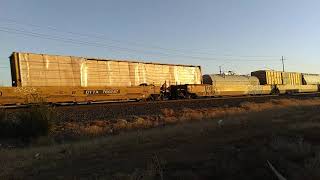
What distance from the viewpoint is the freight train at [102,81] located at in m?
28.5

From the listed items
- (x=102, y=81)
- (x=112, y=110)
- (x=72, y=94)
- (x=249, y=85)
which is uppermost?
(x=102, y=81)

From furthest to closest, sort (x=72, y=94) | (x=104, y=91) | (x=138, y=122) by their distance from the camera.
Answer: (x=104, y=91), (x=72, y=94), (x=138, y=122)

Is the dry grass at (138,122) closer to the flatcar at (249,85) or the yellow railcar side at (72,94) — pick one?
the yellow railcar side at (72,94)

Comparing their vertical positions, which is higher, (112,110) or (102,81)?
(102,81)

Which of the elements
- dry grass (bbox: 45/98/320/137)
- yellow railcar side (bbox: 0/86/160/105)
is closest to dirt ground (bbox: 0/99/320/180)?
dry grass (bbox: 45/98/320/137)

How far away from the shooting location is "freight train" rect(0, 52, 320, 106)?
93.4 ft

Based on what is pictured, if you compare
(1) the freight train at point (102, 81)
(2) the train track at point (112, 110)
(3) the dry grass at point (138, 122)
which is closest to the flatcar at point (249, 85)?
(1) the freight train at point (102, 81)

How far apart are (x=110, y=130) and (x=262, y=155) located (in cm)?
1205

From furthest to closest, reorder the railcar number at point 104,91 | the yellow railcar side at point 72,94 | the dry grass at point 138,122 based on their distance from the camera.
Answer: the railcar number at point 104,91, the yellow railcar side at point 72,94, the dry grass at point 138,122

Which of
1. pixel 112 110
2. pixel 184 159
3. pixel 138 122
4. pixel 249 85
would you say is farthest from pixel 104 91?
pixel 249 85

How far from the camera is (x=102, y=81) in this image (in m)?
34.6

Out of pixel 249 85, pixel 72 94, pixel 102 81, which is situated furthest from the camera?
pixel 249 85

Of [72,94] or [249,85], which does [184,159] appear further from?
[249,85]

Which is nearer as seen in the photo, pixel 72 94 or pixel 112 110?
pixel 112 110
